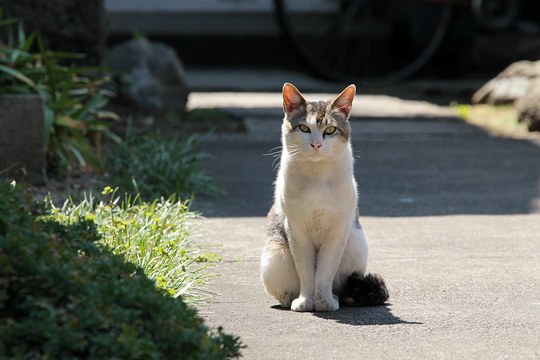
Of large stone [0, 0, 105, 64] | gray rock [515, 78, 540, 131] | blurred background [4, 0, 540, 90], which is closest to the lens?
large stone [0, 0, 105, 64]

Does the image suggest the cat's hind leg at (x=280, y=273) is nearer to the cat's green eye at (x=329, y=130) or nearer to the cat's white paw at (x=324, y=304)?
the cat's white paw at (x=324, y=304)

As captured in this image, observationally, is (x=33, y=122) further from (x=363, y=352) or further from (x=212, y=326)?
(x=363, y=352)

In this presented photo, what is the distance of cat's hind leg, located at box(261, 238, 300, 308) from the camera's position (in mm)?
5066

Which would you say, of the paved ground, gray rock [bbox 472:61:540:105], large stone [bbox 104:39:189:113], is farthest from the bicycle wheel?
large stone [bbox 104:39:189:113]

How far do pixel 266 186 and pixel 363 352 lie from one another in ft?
12.9

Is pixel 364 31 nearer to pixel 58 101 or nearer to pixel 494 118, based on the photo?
pixel 494 118

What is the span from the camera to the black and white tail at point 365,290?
199 inches

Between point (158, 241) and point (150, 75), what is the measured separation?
535cm

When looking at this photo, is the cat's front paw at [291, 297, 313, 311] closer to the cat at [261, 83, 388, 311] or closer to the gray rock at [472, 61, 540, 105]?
the cat at [261, 83, 388, 311]

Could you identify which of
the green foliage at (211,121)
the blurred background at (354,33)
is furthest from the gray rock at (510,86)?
the green foliage at (211,121)

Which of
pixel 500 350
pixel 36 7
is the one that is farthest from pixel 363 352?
pixel 36 7

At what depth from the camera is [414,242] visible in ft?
21.4

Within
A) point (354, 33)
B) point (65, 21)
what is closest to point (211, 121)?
point (65, 21)

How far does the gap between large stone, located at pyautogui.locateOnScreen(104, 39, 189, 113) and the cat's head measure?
5.67m
